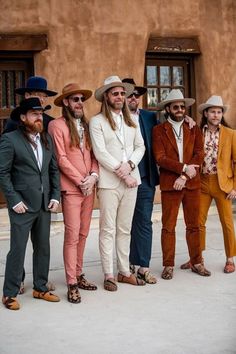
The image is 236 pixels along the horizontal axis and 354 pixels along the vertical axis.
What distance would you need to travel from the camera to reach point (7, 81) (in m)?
8.70

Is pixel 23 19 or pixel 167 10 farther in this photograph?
pixel 167 10

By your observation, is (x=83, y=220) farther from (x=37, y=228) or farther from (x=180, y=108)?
(x=180, y=108)

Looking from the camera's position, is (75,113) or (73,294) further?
(75,113)

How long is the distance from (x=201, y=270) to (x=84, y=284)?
1.15m

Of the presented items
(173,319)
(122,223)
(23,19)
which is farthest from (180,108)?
(23,19)

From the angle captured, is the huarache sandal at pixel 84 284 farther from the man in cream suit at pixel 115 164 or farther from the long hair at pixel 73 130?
the long hair at pixel 73 130

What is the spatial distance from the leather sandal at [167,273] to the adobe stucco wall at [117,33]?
317 centimetres

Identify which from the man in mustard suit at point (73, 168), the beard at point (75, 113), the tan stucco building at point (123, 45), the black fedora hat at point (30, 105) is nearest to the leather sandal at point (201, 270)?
the man in mustard suit at point (73, 168)

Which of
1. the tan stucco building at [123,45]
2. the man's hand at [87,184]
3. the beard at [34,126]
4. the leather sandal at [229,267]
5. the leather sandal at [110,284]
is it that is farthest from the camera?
the tan stucco building at [123,45]

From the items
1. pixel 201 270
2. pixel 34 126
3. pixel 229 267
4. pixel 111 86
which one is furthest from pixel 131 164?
pixel 229 267

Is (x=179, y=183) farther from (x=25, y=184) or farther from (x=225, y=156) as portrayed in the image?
(x=25, y=184)

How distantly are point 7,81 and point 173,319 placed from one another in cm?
473

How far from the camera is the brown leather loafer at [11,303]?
525 centimetres

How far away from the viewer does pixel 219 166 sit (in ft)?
20.9
